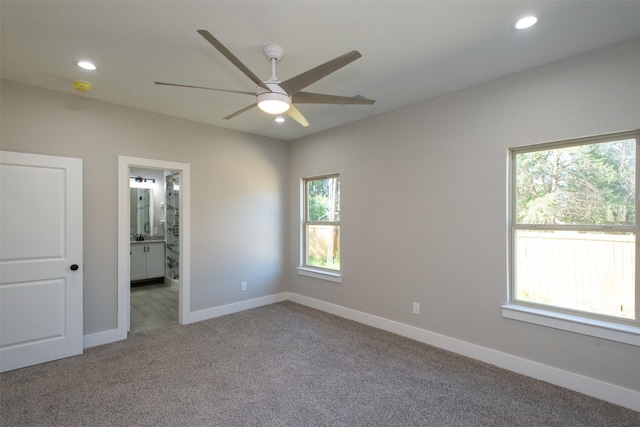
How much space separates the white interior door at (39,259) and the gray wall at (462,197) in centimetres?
313

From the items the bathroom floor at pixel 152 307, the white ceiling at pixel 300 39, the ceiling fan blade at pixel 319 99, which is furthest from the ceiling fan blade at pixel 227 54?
the bathroom floor at pixel 152 307

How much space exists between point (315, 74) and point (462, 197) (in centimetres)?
210

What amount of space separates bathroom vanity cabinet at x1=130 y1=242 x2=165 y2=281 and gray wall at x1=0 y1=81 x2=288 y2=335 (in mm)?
2816

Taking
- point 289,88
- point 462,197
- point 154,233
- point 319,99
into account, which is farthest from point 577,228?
point 154,233

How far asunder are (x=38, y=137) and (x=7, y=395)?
2367 millimetres

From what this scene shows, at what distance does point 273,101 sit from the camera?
6.77 ft

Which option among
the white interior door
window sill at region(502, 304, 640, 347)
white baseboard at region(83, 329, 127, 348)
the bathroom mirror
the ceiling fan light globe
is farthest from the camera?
the bathroom mirror

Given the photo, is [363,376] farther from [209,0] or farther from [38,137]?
[38,137]

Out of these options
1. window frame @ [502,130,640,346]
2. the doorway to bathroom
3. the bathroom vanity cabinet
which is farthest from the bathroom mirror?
window frame @ [502,130,640,346]

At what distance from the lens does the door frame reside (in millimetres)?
3529

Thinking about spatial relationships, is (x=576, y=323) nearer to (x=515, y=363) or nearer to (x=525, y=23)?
(x=515, y=363)

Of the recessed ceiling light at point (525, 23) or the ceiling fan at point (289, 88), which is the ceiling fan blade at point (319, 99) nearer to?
the ceiling fan at point (289, 88)

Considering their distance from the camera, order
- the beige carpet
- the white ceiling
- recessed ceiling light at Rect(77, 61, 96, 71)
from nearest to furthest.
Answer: the white ceiling, the beige carpet, recessed ceiling light at Rect(77, 61, 96, 71)

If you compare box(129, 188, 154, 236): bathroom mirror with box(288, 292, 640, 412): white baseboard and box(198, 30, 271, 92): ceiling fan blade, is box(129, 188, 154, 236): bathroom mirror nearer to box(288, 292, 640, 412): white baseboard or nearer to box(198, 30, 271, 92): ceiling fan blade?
box(288, 292, 640, 412): white baseboard
